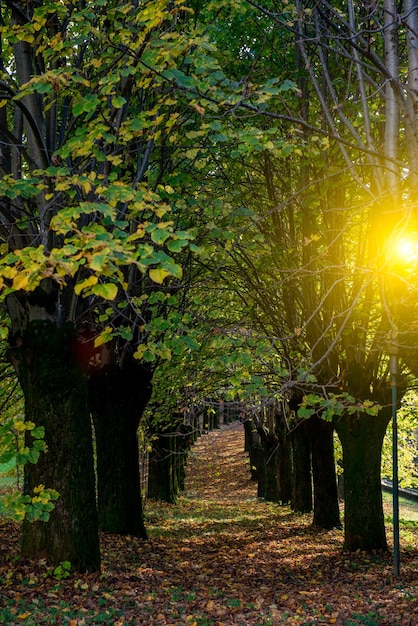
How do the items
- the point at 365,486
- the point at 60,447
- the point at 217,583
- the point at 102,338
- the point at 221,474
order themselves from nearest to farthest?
the point at 102,338
the point at 60,447
the point at 217,583
the point at 365,486
the point at 221,474

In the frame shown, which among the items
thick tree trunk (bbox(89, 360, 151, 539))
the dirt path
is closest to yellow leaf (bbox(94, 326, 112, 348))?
thick tree trunk (bbox(89, 360, 151, 539))

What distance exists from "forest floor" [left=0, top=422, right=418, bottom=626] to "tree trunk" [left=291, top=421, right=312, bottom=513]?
3.45 metres

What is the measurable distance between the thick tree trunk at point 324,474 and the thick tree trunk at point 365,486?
3241 millimetres

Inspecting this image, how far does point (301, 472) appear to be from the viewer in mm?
19375

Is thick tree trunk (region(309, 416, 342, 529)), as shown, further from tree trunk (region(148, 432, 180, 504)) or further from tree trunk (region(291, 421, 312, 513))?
tree trunk (region(148, 432, 180, 504))

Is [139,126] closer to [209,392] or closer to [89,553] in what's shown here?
[89,553]

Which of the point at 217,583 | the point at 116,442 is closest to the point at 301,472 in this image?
the point at 116,442

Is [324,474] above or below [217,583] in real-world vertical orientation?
above

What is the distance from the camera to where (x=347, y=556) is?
11523mm

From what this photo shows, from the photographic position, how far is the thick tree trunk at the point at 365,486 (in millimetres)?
11805

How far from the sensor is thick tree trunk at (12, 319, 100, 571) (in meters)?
8.02

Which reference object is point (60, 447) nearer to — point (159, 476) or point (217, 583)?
point (217, 583)

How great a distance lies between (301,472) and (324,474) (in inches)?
165

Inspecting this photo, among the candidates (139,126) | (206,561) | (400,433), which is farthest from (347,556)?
(400,433)
